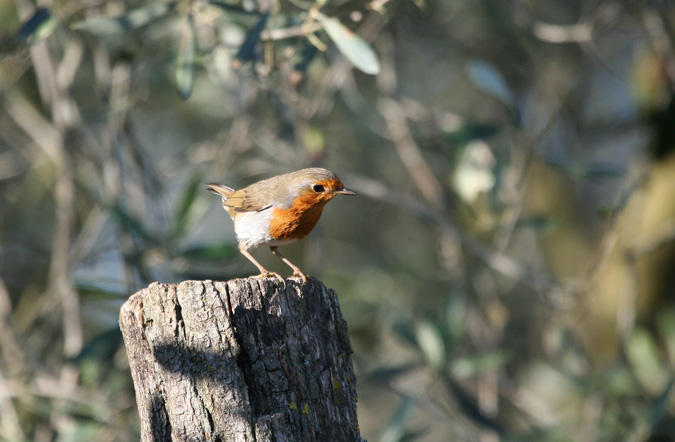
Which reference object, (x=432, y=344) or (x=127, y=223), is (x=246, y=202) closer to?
(x=127, y=223)

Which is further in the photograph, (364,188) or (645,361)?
(364,188)

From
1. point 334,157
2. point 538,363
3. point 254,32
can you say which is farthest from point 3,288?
point 538,363

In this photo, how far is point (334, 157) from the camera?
8.67 m

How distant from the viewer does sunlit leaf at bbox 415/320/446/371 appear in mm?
5328

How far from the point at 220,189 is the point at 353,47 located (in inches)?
67.8

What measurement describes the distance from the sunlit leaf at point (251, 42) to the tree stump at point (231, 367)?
1.78 metres

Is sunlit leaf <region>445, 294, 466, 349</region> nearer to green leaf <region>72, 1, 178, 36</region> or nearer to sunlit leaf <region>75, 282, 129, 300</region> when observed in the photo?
sunlit leaf <region>75, 282, 129, 300</region>

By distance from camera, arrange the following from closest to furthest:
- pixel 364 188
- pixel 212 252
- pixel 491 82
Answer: pixel 212 252 < pixel 491 82 < pixel 364 188

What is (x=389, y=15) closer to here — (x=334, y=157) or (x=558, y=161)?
(x=558, y=161)

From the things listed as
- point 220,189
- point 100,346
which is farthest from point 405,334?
point 100,346

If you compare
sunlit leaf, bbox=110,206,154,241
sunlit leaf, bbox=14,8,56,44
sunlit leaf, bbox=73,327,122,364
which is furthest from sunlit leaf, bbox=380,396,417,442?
sunlit leaf, bbox=14,8,56,44

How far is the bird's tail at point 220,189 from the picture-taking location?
5105 mm

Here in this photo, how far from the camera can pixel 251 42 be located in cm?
390

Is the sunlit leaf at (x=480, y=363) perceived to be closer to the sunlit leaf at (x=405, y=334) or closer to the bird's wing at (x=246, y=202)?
the sunlit leaf at (x=405, y=334)
